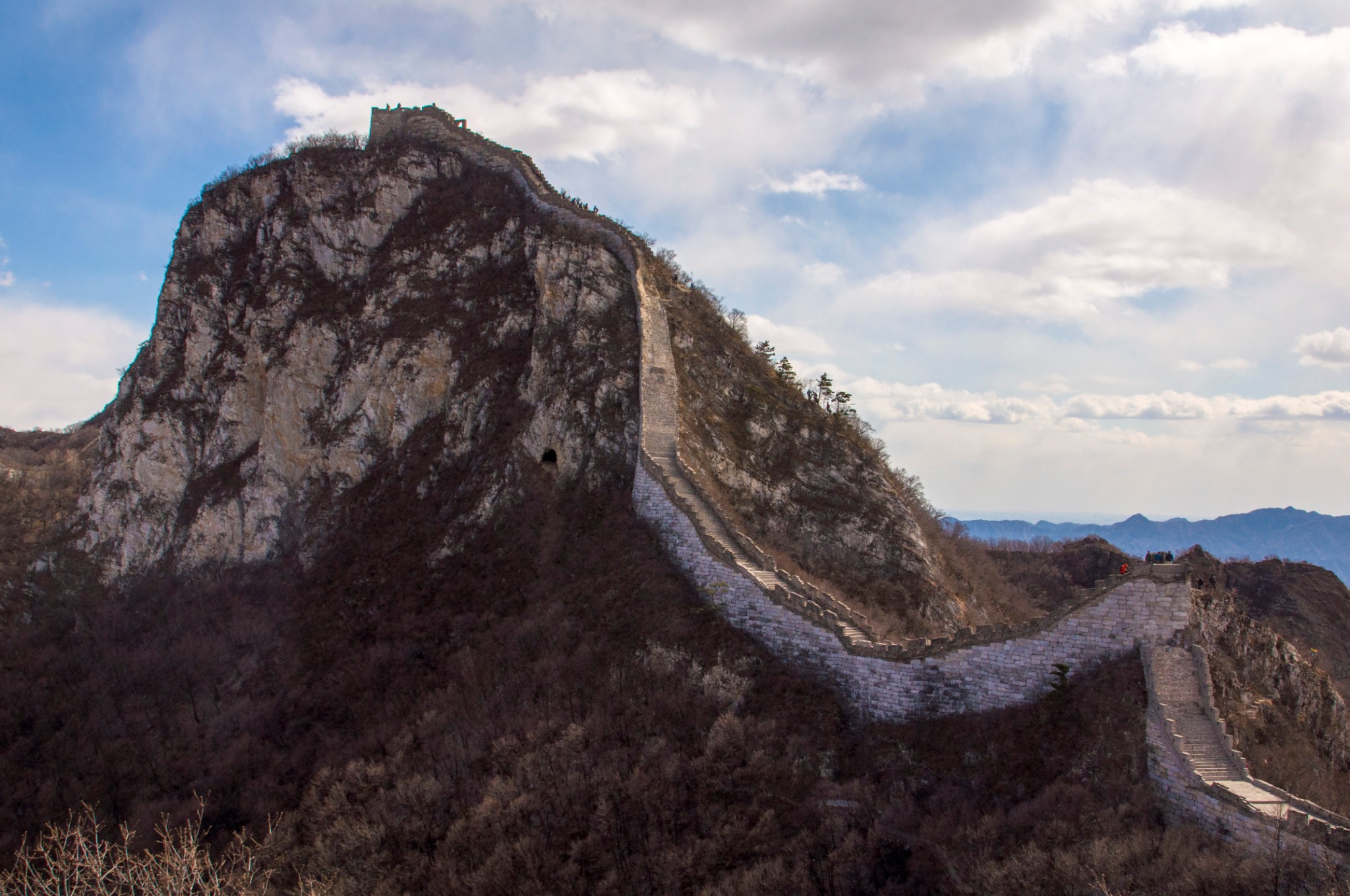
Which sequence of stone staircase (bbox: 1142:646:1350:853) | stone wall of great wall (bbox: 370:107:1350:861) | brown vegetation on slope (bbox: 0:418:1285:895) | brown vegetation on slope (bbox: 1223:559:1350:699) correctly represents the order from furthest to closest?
1. brown vegetation on slope (bbox: 1223:559:1350:699)
2. brown vegetation on slope (bbox: 0:418:1285:895)
3. stone wall of great wall (bbox: 370:107:1350:861)
4. stone staircase (bbox: 1142:646:1350:853)

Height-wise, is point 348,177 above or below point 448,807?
above

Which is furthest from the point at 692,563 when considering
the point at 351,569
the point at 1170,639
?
the point at 351,569

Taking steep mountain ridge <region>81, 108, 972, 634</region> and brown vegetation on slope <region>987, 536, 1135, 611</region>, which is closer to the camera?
steep mountain ridge <region>81, 108, 972, 634</region>

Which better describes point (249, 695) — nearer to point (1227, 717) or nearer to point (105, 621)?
point (105, 621)

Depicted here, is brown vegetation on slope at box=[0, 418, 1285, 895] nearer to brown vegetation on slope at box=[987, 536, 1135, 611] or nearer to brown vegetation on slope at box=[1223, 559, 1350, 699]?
brown vegetation on slope at box=[987, 536, 1135, 611]

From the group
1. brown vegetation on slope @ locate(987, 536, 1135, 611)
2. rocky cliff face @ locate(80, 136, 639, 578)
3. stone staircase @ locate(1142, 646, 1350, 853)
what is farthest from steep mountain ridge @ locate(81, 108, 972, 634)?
stone staircase @ locate(1142, 646, 1350, 853)
